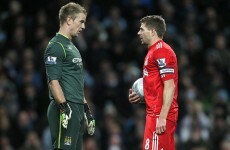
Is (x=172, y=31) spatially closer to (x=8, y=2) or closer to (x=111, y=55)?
(x=111, y=55)

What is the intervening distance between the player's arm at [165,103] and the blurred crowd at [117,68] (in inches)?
194

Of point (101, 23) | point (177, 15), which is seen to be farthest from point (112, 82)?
point (177, 15)

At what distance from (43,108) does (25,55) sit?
4.39ft

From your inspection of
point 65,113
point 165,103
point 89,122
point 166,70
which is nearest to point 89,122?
point 89,122

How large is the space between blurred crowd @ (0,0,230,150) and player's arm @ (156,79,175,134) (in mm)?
4925

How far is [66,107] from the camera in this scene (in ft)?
28.1

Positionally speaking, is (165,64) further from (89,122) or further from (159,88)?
(89,122)

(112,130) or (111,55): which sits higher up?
(111,55)

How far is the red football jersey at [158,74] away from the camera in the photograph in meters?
8.91

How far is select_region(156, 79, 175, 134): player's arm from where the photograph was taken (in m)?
8.79

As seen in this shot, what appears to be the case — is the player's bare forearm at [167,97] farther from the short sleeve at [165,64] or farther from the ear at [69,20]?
the ear at [69,20]

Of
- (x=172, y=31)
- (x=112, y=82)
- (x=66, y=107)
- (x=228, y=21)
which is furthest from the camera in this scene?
(x=228, y=21)

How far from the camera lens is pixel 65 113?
28.2 ft

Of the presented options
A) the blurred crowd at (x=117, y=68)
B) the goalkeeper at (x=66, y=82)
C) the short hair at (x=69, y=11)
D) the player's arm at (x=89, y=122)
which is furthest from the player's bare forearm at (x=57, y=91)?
the blurred crowd at (x=117, y=68)
